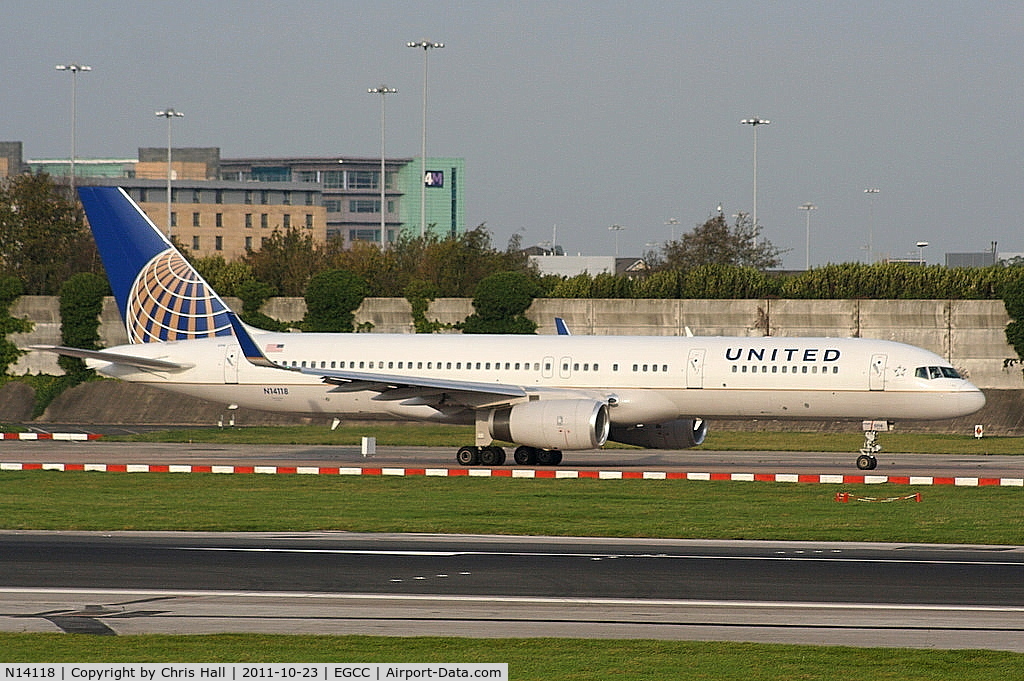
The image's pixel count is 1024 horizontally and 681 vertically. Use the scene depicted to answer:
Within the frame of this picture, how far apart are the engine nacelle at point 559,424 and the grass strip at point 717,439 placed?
29.8 feet

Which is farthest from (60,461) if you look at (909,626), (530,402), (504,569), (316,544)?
(909,626)

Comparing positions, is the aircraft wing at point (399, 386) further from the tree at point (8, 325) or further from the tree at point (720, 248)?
the tree at point (720, 248)

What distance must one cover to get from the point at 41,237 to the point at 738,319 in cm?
5212

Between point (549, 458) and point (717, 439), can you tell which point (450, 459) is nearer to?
point (549, 458)

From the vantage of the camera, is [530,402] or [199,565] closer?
[199,565]

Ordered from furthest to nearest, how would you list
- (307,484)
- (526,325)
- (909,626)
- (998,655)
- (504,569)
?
(526,325) → (307,484) → (504,569) → (909,626) → (998,655)

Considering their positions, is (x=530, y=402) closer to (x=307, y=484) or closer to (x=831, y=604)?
(x=307, y=484)

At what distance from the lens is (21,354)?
66.5 m

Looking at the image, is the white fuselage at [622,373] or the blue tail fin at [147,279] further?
the blue tail fin at [147,279]

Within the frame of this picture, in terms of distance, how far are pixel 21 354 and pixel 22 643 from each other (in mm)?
54505

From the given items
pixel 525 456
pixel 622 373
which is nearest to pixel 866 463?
pixel 622 373

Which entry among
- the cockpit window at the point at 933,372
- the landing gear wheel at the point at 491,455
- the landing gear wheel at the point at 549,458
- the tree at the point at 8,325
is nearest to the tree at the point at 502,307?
the tree at the point at 8,325

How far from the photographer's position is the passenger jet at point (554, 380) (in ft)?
131

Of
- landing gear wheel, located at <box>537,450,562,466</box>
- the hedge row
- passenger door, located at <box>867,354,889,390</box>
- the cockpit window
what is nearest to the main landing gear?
landing gear wheel, located at <box>537,450,562,466</box>
